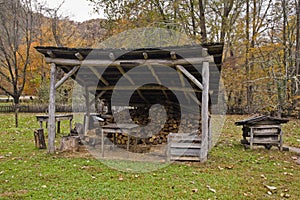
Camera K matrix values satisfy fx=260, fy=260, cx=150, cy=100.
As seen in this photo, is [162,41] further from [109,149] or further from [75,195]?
[75,195]

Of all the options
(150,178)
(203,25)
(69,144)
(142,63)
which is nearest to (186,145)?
(150,178)

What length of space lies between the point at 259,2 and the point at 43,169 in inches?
829

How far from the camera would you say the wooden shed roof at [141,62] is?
20.3 feet

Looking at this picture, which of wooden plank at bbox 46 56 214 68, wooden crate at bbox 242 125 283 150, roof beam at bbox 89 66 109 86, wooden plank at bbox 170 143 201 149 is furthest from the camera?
wooden crate at bbox 242 125 283 150

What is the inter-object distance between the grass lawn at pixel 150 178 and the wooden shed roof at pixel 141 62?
2.44m

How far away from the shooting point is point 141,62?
6.57m

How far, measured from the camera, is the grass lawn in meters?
4.30

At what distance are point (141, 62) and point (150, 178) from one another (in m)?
2.89

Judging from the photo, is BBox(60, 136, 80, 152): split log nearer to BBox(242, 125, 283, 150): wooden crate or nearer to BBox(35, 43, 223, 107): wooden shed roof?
BBox(35, 43, 223, 107): wooden shed roof

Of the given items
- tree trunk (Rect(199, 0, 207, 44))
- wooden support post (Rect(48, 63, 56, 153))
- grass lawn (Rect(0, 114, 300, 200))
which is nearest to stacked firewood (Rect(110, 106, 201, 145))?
grass lawn (Rect(0, 114, 300, 200))

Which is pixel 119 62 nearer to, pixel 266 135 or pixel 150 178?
pixel 150 178

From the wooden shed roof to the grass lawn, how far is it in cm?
244

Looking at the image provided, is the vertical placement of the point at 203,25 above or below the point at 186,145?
above

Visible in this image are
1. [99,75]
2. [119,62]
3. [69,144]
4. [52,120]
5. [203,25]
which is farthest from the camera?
[203,25]
